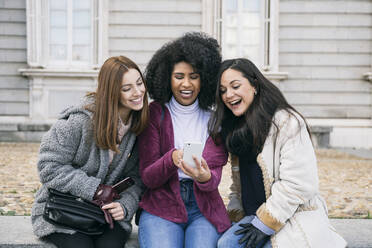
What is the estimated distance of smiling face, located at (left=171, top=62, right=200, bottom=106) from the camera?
2984 millimetres

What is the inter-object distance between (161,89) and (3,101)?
832 centimetres

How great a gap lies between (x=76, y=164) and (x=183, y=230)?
82 centimetres

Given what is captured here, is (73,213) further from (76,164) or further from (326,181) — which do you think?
(326,181)

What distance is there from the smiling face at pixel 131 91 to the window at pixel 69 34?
7.74m

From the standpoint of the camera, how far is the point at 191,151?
2.42 metres

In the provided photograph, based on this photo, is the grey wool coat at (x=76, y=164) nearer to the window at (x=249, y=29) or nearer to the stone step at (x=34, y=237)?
the stone step at (x=34, y=237)

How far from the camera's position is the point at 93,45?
407 inches

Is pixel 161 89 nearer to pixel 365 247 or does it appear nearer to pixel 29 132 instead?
pixel 365 247

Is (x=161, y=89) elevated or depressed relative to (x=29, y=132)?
elevated

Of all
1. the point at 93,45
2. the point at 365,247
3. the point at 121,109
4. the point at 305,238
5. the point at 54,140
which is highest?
the point at 93,45

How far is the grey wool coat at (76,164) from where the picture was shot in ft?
8.74

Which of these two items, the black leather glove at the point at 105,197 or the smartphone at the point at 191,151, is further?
the black leather glove at the point at 105,197

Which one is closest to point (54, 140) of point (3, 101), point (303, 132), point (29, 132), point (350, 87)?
point (303, 132)

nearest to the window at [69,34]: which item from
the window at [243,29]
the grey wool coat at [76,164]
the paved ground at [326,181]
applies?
the paved ground at [326,181]
